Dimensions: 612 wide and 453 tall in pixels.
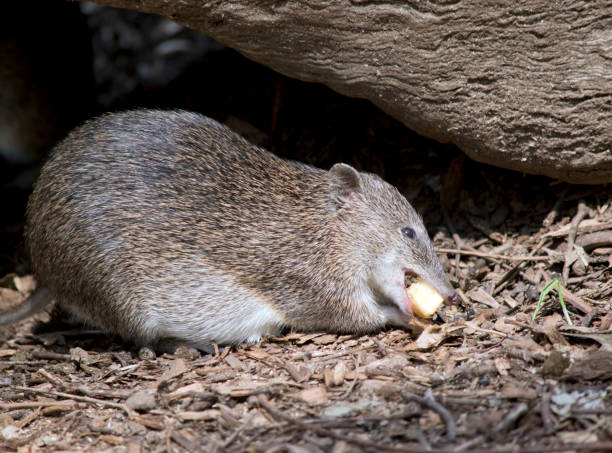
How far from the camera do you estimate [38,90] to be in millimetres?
7406

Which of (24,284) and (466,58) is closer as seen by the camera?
(466,58)

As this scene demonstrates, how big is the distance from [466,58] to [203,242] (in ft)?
7.77

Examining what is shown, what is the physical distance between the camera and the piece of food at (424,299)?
15.6 ft

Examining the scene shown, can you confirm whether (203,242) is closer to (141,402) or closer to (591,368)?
(141,402)

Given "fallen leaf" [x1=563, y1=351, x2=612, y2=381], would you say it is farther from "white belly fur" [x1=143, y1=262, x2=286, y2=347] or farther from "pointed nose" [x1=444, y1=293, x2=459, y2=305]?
"white belly fur" [x1=143, y1=262, x2=286, y2=347]

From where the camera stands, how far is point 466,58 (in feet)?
14.9

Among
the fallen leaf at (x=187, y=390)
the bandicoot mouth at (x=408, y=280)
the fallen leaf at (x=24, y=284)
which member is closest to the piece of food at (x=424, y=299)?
the bandicoot mouth at (x=408, y=280)

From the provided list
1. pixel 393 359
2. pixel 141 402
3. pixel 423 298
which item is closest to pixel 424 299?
pixel 423 298

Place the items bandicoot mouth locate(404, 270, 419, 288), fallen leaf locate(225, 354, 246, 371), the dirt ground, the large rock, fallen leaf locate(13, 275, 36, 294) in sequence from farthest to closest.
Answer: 1. fallen leaf locate(13, 275, 36, 294)
2. bandicoot mouth locate(404, 270, 419, 288)
3. fallen leaf locate(225, 354, 246, 371)
4. the large rock
5. the dirt ground

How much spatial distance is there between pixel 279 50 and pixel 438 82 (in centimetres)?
123

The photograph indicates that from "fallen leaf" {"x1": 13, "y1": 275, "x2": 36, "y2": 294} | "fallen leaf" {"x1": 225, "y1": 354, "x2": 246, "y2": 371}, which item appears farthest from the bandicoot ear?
"fallen leaf" {"x1": 13, "y1": 275, "x2": 36, "y2": 294}

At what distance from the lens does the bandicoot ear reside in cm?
496

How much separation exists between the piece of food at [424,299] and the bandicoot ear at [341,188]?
0.86 meters

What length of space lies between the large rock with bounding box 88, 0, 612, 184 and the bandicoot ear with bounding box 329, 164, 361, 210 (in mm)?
671
